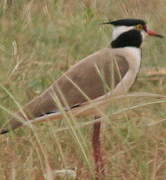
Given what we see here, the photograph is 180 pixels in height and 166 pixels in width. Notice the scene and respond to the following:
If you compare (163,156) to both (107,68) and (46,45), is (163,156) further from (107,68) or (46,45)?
(46,45)

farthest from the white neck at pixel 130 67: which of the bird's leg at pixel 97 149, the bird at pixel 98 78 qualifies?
the bird's leg at pixel 97 149

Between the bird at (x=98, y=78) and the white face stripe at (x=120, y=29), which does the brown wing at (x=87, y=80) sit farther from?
the white face stripe at (x=120, y=29)

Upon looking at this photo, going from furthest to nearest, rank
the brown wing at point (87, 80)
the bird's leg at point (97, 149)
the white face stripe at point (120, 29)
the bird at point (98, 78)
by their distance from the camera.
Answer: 1. the white face stripe at point (120, 29)
2. the brown wing at point (87, 80)
3. the bird at point (98, 78)
4. the bird's leg at point (97, 149)

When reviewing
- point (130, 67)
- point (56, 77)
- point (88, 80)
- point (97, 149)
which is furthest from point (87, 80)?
point (56, 77)

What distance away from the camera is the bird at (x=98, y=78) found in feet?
14.2

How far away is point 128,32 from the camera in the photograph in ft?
15.8

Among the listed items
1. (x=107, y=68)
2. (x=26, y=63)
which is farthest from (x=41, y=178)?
(x=26, y=63)

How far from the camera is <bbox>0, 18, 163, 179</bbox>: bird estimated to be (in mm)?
4332

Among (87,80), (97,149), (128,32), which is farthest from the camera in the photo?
(128,32)

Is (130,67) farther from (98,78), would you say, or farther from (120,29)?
(120,29)

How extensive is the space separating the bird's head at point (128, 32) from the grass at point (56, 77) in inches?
4.5

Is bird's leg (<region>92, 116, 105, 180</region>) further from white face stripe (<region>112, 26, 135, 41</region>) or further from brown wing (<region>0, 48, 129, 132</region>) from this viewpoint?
white face stripe (<region>112, 26, 135, 41</region>)

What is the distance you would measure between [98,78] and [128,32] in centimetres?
41

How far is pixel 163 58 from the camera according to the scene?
597cm
